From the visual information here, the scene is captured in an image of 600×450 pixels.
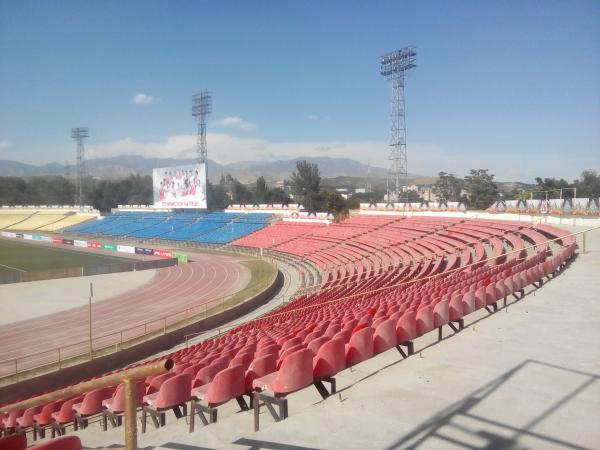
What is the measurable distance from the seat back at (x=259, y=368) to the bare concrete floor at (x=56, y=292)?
21383 millimetres

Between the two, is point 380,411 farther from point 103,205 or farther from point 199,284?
point 103,205

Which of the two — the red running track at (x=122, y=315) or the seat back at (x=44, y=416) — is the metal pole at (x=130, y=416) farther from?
the red running track at (x=122, y=315)

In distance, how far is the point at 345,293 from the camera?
A: 17.9 m

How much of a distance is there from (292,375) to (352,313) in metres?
5.36

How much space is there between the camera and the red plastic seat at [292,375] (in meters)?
4.44

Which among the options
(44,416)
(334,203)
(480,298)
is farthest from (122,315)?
(334,203)

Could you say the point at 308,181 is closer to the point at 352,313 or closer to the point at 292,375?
the point at 352,313

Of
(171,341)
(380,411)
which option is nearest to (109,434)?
(380,411)

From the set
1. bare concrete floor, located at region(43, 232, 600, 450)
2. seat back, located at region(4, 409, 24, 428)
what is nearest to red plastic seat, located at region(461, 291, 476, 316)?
bare concrete floor, located at region(43, 232, 600, 450)

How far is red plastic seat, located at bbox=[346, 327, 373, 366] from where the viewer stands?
5180 mm

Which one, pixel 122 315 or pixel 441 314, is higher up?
pixel 441 314

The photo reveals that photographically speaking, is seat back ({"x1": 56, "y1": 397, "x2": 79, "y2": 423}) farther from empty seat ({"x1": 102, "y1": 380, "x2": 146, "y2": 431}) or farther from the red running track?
the red running track

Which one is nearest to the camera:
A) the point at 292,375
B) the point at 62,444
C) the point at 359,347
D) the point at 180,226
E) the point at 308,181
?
the point at 62,444

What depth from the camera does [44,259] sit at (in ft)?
151
